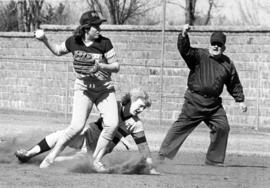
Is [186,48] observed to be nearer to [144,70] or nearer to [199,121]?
[199,121]

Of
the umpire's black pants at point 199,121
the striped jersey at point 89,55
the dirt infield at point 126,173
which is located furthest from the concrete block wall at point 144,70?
the striped jersey at point 89,55

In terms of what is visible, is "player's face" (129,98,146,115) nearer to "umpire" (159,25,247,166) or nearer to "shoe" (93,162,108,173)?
"shoe" (93,162,108,173)

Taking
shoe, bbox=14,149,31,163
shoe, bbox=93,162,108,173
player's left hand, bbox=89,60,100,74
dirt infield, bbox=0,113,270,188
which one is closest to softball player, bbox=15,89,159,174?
shoe, bbox=14,149,31,163

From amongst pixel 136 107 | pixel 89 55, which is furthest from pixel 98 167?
pixel 89 55

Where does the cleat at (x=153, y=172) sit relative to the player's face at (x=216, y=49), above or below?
below

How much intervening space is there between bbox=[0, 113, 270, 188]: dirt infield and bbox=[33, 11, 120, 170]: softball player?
35 centimetres

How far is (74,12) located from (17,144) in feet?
103

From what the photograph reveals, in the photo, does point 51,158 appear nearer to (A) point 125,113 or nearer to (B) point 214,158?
(A) point 125,113

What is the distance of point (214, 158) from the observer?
39.6 feet

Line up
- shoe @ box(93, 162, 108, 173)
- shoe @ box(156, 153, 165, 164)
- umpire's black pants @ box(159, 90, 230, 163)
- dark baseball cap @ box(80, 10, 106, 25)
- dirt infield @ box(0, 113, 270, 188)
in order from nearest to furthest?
dirt infield @ box(0, 113, 270, 188)
dark baseball cap @ box(80, 10, 106, 25)
shoe @ box(93, 162, 108, 173)
umpire's black pants @ box(159, 90, 230, 163)
shoe @ box(156, 153, 165, 164)

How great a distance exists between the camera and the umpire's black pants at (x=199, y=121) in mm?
11818

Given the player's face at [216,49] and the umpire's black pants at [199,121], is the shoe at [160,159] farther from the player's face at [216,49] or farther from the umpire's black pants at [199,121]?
the player's face at [216,49]

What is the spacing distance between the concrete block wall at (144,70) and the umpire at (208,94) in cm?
921

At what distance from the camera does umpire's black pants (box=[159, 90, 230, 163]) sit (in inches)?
465
